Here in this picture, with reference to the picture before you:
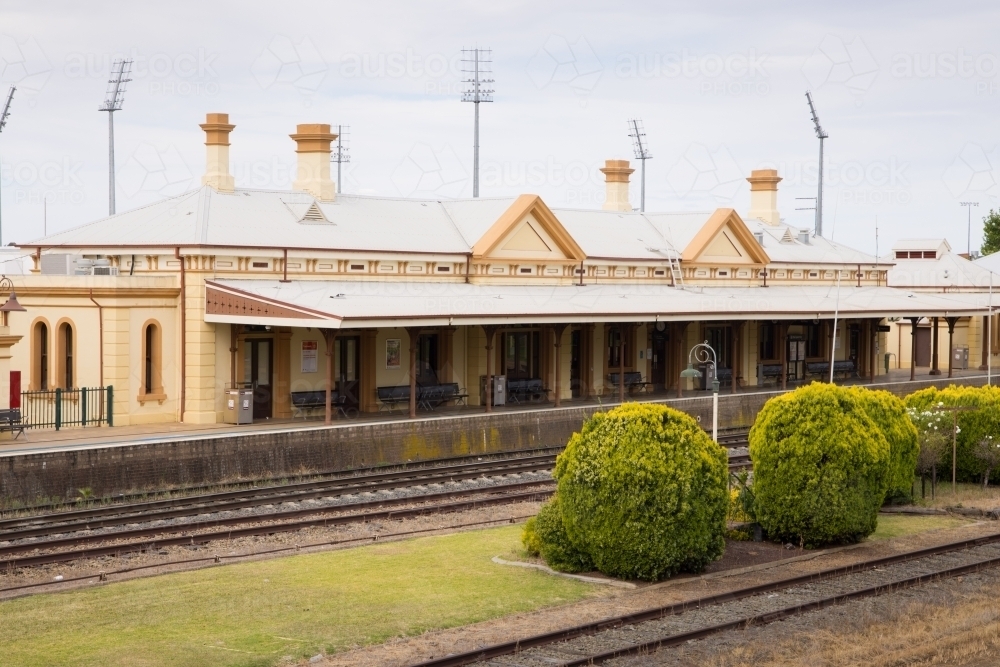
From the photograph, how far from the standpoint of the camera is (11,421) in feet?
86.5

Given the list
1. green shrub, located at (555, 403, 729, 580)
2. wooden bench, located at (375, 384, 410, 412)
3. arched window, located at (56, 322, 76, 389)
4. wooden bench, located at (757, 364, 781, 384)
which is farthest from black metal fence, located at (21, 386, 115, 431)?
wooden bench, located at (757, 364, 781, 384)

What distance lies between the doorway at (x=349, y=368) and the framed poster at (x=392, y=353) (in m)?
0.81

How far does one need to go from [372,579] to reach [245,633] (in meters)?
2.98

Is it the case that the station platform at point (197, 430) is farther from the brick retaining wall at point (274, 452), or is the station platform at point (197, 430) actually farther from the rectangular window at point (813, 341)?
the rectangular window at point (813, 341)

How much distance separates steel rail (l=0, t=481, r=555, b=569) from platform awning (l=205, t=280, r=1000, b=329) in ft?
18.6

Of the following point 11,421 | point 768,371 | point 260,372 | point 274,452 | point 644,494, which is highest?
point 260,372

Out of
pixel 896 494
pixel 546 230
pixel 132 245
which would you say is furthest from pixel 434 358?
pixel 896 494

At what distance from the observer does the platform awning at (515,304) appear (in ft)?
96.3

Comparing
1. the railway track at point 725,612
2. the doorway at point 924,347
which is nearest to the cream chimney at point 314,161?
the railway track at point 725,612

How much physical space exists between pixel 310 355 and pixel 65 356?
18.4 feet

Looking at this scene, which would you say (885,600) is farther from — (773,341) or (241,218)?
(773,341)

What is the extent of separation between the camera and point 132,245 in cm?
3159

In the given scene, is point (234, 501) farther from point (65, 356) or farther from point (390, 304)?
point (65, 356)

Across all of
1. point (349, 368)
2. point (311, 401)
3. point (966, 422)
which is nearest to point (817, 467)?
point (966, 422)
